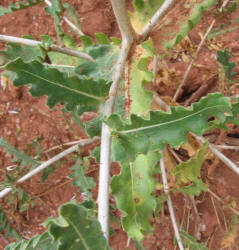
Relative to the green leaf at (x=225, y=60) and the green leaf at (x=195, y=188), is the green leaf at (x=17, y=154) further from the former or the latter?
the green leaf at (x=225, y=60)

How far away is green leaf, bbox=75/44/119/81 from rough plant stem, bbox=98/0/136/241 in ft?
0.20

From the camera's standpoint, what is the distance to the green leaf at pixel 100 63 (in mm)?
930

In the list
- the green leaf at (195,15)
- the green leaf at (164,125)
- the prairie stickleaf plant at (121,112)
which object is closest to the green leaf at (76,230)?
the prairie stickleaf plant at (121,112)

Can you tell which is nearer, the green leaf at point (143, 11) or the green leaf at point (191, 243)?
the green leaf at point (143, 11)

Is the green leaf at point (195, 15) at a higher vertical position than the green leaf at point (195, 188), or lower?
higher

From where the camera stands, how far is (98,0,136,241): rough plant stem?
0.64 m

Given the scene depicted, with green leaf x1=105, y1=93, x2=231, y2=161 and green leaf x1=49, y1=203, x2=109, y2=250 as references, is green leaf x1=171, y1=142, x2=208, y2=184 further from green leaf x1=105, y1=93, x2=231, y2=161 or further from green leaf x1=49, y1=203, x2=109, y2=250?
green leaf x1=49, y1=203, x2=109, y2=250

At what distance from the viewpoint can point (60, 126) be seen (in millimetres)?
1666

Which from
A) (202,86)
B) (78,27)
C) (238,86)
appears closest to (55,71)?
(78,27)

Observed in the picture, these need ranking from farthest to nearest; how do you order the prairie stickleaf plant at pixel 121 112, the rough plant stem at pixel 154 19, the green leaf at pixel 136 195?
the rough plant stem at pixel 154 19
the green leaf at pixel 136 195
the prairie stickleaf plant at pixel 121 112

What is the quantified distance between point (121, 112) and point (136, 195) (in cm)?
25

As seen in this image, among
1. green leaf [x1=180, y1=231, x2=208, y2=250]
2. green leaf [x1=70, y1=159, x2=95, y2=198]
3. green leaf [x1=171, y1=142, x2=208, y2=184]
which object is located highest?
green leaf [x1=171, y1=142, x2=208, y2=184]

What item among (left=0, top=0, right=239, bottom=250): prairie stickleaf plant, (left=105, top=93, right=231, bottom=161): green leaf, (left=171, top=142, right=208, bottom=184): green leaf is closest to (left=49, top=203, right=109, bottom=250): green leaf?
(left=0, top=0, right=239, bottom=250): prairie stickleaf plant

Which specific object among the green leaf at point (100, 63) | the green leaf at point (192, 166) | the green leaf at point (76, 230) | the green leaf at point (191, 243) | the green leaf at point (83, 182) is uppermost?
the green leaf at point (100, 63)
